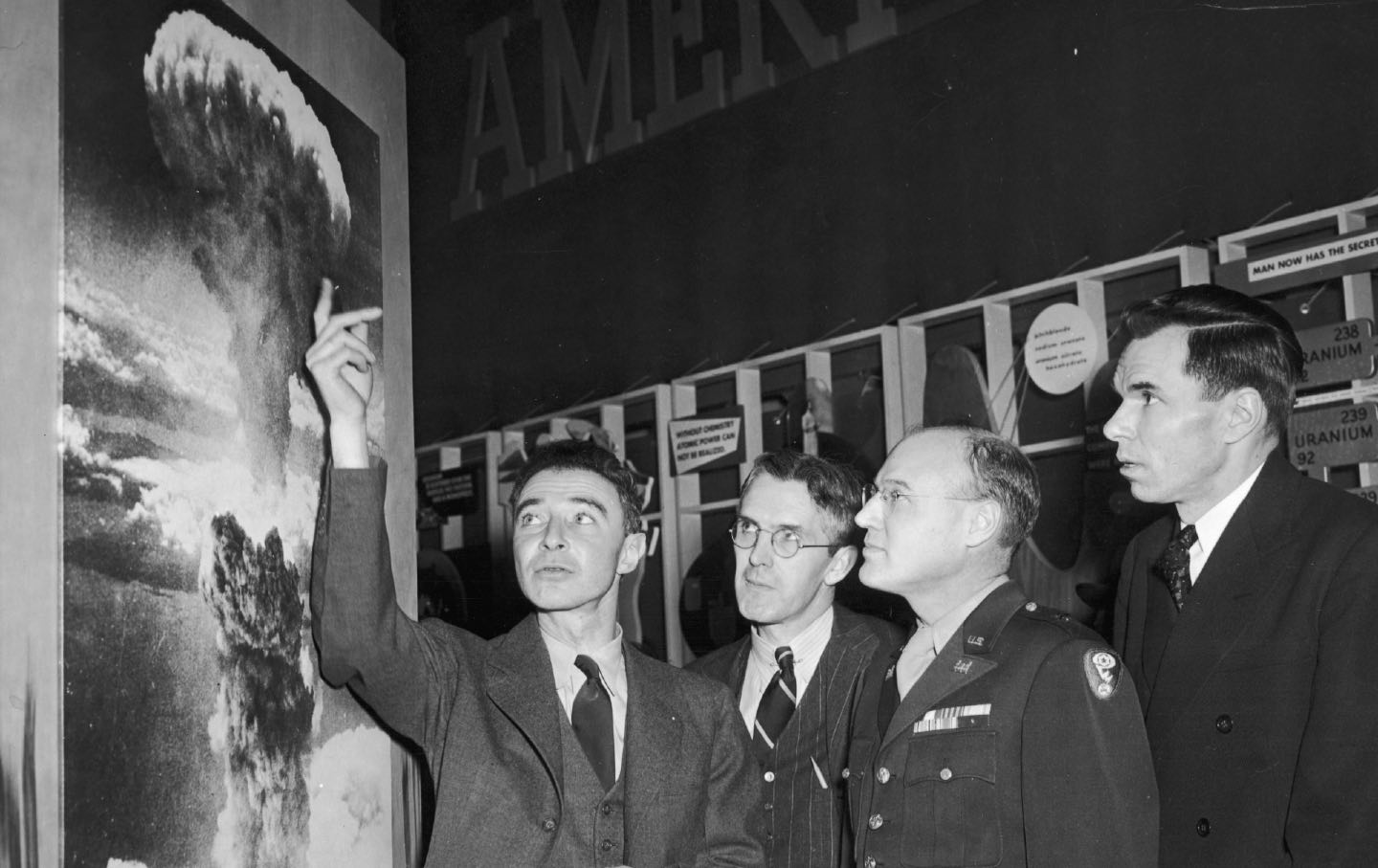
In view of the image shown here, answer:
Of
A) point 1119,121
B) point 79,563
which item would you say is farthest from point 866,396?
point 79,563

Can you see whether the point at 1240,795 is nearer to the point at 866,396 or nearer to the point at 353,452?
the point at 353,452

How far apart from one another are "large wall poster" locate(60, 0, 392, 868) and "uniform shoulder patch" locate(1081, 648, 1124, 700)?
122cm

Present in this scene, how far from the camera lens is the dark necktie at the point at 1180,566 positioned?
7.72 feet

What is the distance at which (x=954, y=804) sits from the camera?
2.06 m

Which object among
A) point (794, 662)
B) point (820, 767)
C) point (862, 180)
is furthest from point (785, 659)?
point (862, 180)

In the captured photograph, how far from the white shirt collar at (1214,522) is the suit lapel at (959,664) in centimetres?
38

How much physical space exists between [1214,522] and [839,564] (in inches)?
35.0

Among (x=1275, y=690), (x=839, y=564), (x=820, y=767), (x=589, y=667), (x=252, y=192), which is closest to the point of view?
(x=252, y=192)

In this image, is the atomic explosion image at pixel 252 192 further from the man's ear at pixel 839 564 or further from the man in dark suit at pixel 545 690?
the man's ear at pixel 839 564

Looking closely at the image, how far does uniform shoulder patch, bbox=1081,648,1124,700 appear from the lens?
2.00 meters

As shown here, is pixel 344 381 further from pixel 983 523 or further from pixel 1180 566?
pixel 1180 566

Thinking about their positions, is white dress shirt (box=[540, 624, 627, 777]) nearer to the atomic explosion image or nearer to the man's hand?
the man's hand

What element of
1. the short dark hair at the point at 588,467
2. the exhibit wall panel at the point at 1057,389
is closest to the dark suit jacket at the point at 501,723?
the short dark hair at the point at 588,467

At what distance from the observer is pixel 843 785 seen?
2.60m
